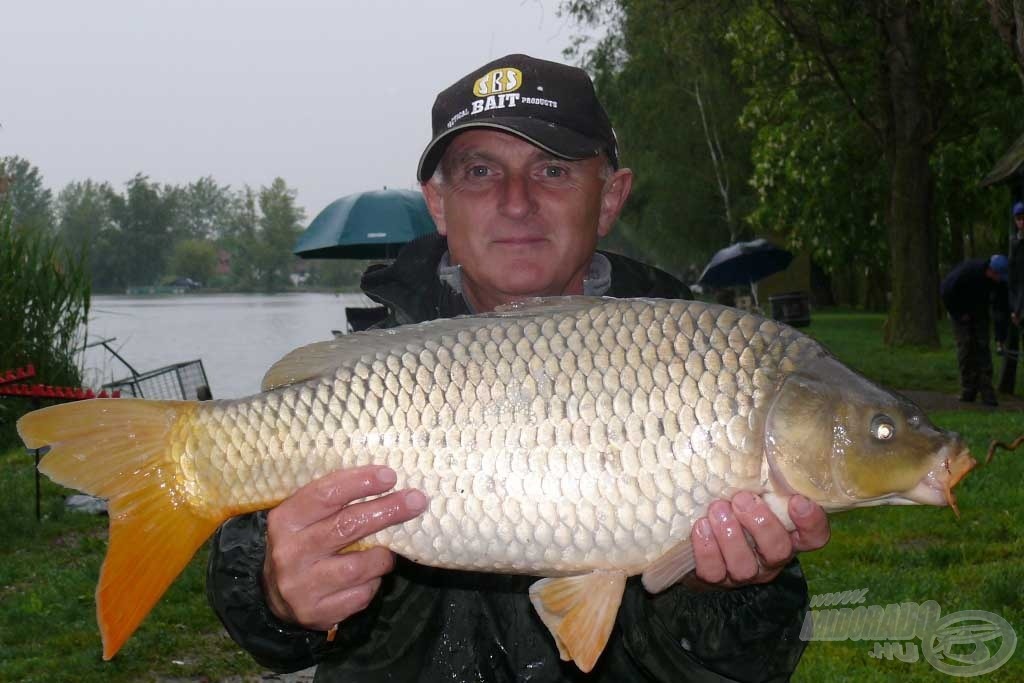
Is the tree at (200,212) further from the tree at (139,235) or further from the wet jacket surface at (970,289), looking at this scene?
the wet jacket surface at (970,289)

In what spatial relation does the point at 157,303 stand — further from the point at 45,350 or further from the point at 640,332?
the point at 640,332

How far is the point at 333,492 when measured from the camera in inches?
51.3

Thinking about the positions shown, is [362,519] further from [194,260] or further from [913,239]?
[194,260]

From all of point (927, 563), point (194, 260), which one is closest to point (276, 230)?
point (194, 260)

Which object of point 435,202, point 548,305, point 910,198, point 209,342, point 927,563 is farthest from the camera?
point 209,342

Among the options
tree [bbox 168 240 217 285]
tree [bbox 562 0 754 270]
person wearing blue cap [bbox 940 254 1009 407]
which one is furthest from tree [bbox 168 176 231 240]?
person wearing blue cap [bbox 940 254 1009 407]

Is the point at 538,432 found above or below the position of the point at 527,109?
→ below

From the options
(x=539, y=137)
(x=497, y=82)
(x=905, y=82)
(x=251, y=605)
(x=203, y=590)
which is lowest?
(x=203, y=590)

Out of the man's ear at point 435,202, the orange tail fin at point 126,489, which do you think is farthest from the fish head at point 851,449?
the man's ear at point 435,202

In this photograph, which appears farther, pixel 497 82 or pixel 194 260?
pixel 194 260

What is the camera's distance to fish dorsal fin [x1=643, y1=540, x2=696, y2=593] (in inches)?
51.2

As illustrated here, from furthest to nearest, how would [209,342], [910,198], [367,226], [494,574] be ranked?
[209,342]
[910,198]
[367,226]
[494,574]

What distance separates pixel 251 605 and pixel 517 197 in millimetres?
846

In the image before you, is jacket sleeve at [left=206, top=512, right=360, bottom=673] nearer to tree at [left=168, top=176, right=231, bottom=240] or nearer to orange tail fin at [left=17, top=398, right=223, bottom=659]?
orange tail fin at [left=17, top=398, right=223, bottom=659]
